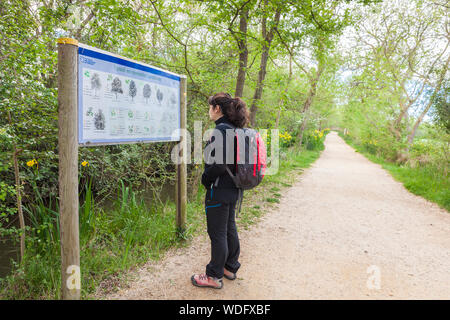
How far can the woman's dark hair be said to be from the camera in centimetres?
250

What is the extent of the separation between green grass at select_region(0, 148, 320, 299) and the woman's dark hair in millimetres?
1898

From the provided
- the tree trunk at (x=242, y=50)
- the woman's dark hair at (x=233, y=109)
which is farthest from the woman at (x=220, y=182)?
the tree trunk at (x=242, y=50)

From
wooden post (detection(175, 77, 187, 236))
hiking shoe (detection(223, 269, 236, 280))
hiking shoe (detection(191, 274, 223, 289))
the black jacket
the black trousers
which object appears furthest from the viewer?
wooden post (detection(175, 77, 187, 236))

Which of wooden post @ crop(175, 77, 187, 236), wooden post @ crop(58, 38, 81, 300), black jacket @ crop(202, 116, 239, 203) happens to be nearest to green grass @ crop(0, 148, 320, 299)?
wooden post @ crop(175, 77, 187, 236)

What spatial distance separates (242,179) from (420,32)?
13676 millimetres

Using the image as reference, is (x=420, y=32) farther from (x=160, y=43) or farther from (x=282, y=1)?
(x=160, y=43)

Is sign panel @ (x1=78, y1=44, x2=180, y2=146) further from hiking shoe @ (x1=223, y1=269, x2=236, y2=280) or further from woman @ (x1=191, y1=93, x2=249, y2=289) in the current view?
hiking shoe @ (x1=223, y1=269, x2=236, y2=280)

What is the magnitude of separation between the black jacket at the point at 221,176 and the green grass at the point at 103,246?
132 centimetres

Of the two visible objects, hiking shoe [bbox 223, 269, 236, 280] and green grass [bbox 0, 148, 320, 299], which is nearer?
green grass [bbox 0, 148, 320, 299]

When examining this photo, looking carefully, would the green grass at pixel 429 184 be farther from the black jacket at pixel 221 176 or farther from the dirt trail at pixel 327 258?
the black jacket at pixel 221 176

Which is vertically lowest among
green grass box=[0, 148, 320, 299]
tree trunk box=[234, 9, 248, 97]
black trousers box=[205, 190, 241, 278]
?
green grass box=[0, 148, 320, 299]

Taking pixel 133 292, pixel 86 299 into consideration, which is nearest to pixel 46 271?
pixel 86 299

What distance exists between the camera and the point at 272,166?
9906 millimetres

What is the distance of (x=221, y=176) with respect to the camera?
2492mm
